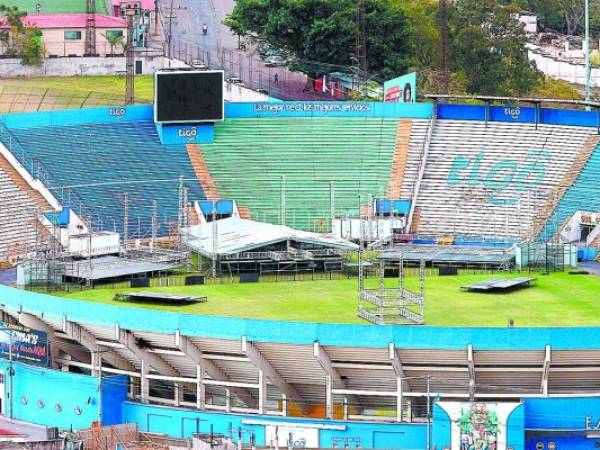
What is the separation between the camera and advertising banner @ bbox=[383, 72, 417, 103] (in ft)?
415

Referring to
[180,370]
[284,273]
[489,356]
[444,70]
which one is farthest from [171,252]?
[444,70]

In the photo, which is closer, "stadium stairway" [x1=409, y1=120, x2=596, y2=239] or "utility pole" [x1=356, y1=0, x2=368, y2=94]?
"stadium stairway" [x1=409, y1=120, x2=596, y2=239]

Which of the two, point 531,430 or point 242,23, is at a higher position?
point 242,23

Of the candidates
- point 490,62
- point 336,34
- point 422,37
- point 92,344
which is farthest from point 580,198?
point 422,37

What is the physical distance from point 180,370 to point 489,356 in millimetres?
12798

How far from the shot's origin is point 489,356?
86125mm

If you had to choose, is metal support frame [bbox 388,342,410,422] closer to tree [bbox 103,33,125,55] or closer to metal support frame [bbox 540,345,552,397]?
metal support frame [bbox 540,345,552,397]

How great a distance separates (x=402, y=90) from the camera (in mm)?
127500

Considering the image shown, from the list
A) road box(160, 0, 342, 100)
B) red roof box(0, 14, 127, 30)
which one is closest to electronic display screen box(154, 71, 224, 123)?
road box(160, 0, 342, 100)

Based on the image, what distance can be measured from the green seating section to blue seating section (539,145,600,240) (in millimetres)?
9315

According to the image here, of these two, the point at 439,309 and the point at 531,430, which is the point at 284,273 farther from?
the point at 531,430

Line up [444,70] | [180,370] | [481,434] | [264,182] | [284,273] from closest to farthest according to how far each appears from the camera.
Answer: [481,434]
[180,370]
[284,273]
[264,182]
[444,70]

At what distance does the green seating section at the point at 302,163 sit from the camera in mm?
117312

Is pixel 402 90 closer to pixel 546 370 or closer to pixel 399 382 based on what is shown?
pixel 399 382
